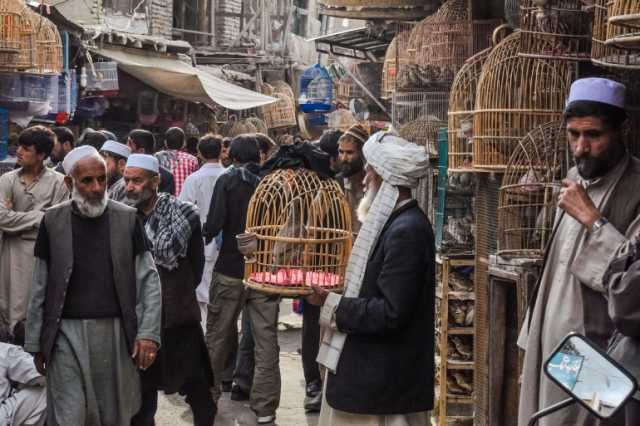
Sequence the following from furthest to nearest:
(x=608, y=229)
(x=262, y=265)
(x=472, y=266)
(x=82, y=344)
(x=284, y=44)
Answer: (x=284, y=44) < (x=472, y=266) < (x=262, y=265) < (x=82, y=344) < (x=608, y=229)

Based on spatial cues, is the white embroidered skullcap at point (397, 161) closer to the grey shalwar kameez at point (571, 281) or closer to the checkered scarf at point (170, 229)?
the grey shalwar kameez at point (571, 281)

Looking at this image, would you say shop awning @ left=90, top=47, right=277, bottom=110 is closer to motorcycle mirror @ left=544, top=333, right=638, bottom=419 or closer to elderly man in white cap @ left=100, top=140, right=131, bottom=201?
elderly man in white cap @ left=100, top=140, right=131, bottom=201

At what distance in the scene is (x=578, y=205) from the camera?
3.99m

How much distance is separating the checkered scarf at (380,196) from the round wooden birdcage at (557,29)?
4.02ft

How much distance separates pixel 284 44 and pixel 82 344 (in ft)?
69.5

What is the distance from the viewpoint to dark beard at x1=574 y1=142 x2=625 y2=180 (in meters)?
4.15

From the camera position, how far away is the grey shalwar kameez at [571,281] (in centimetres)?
399

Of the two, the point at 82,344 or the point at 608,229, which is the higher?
the point at 608,229

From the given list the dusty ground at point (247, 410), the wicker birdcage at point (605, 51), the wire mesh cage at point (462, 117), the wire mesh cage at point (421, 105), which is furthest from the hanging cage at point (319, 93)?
the wicker birdcage at point (605, 51)

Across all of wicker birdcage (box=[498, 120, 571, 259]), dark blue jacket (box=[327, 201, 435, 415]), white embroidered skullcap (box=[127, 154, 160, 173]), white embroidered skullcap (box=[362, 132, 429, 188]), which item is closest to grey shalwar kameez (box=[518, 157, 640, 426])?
dark blue jacket (box=[327, 201, 435, 415])

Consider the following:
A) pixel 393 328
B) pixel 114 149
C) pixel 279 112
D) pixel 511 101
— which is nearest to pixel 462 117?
pixel 511 101

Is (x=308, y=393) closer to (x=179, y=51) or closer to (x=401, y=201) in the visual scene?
(x=401, y=201)

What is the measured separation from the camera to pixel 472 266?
7.22 metres

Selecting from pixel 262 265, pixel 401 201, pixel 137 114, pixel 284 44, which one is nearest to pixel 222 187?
pixel 262 265
